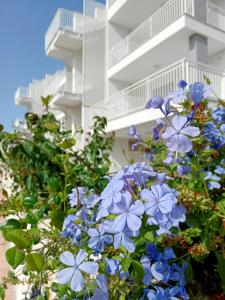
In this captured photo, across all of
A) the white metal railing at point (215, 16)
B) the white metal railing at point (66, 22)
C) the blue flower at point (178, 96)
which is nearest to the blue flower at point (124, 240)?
the blue flower at point (178, 96)

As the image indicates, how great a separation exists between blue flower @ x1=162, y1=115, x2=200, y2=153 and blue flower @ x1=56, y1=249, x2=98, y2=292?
25 centimetres

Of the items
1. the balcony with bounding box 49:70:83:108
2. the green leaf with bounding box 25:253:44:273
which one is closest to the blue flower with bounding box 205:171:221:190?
the green leaf with bounding box 25:253:44:273

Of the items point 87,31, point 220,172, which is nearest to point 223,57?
point 87,31

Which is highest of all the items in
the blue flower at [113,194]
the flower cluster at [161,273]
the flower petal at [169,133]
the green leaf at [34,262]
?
the flower petal at [169,133]

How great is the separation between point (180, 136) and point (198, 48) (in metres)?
6.59

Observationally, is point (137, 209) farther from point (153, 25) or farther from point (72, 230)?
point (153, 25)

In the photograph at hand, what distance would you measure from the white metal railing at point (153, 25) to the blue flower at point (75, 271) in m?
6.79

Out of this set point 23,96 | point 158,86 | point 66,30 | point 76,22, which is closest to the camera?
point 158,86

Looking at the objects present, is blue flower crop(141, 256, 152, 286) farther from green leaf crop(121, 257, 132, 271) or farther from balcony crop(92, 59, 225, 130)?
balcony crop(92, 59, 225, 130)

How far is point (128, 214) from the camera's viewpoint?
1.40 ft

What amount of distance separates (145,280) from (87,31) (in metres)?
10.0

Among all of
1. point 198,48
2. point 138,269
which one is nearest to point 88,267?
point 138,269

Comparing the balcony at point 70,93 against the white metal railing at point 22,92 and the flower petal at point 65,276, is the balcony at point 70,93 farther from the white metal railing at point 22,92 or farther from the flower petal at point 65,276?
the flower petal at point 65,276

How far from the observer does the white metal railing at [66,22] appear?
9.79m
